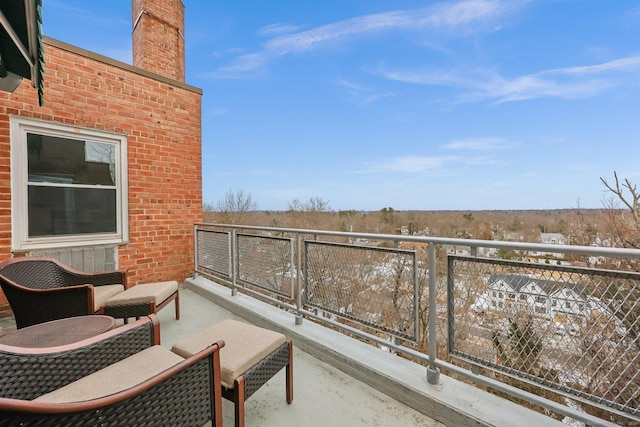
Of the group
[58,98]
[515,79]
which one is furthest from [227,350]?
[515,79]

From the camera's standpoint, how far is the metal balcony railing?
1455 mm

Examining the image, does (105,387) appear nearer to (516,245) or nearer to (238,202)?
(516,245)

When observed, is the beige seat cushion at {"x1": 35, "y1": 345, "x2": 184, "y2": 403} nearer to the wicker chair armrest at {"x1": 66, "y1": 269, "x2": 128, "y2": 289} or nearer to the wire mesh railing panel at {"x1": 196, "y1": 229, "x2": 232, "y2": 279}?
the wicker chair armrest at {"x1": 66, "y1": 269, "x2": 128, "y2": 289}

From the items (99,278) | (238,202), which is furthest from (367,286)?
(238,202)

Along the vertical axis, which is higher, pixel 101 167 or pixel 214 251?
pixel 101 167

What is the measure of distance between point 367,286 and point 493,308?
95cm

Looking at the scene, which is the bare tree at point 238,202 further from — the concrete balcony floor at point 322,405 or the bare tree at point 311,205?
the concrete balcony floor at point 322,405

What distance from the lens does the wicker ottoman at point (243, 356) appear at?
57.7 inches

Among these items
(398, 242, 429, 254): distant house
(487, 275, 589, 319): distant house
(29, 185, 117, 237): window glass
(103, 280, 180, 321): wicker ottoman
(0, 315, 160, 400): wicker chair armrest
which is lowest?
(103, 280, 180, 321): wicker ottoman

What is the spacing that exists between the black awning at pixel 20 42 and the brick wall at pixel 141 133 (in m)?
1.20

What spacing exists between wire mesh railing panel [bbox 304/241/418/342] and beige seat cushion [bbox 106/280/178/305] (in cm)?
159

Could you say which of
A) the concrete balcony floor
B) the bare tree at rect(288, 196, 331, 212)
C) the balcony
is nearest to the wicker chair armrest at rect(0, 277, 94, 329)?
the balcony

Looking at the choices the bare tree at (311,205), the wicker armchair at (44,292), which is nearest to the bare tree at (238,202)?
the bare tree at (311,205)

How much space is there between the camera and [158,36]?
604 centimetres
